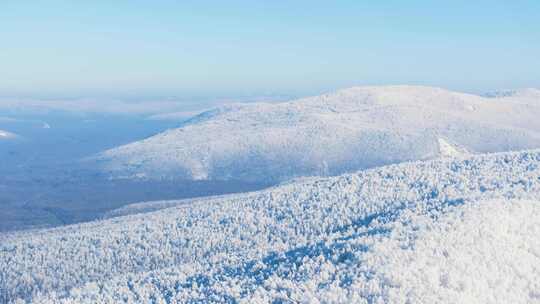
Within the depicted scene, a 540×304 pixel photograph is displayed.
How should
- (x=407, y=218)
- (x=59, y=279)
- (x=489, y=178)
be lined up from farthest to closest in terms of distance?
(x=59, y=279) < (x=489, y=178) < (x=407, y=218)

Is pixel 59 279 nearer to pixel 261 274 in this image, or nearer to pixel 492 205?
pixel 261 274

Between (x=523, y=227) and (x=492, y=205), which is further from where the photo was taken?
(x=492, y=205)

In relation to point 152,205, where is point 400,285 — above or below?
above

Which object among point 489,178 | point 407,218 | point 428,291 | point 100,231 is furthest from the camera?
point 100,231

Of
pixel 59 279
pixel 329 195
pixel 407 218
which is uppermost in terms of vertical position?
pixel 407 218

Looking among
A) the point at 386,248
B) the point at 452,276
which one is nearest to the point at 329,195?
the point at 386,248

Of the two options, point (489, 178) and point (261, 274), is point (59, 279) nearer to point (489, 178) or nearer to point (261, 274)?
point (261, 274)
